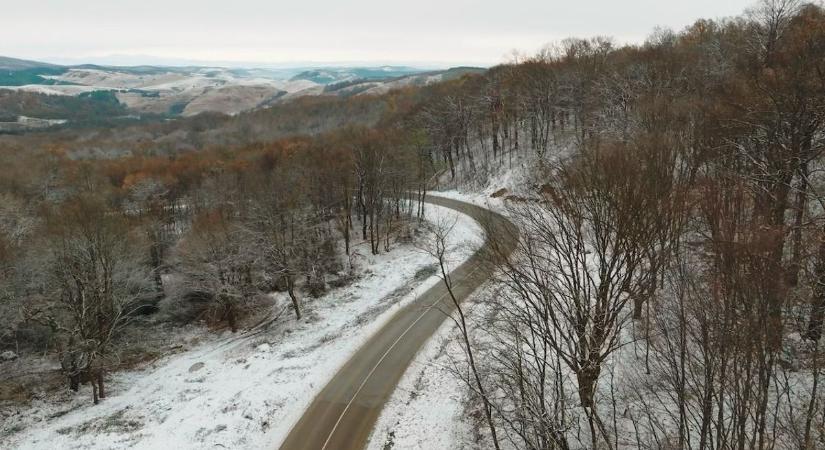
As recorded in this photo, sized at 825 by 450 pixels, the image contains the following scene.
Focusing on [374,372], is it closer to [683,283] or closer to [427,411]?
[427,411]

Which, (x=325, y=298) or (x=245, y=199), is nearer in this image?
(x=325, y=298)

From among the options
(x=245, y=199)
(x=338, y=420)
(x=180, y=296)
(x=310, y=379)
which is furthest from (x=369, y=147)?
(x=338, y=420)

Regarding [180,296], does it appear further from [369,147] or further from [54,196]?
[54,196]

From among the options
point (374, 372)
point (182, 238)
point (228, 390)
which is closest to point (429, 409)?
point (374, 372)

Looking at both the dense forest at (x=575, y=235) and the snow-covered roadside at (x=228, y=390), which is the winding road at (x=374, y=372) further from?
the dense forest at (x=575, y=235)

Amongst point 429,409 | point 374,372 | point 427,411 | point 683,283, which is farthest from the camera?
point 374,372

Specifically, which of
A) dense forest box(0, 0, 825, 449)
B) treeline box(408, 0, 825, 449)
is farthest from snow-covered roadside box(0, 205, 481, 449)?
treeline box(408, 0, 825, 449)

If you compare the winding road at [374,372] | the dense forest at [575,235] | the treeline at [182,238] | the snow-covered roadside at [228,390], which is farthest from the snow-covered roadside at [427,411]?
the treeline at [182,238]

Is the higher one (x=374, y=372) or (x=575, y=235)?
(x=575, y=235)
